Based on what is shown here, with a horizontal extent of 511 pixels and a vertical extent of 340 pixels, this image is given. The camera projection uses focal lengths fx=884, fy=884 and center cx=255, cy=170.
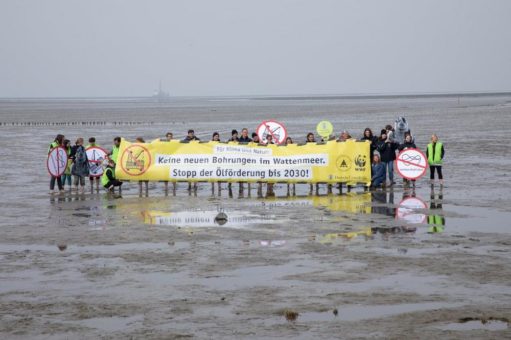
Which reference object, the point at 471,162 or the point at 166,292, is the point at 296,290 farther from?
the point at 471,162

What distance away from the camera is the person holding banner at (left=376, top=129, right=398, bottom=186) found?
87.8 feet

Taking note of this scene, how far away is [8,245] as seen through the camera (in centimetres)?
1756

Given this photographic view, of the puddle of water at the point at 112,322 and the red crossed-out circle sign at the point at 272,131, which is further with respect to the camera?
the red crossed-out circle sign at the point at 272,131

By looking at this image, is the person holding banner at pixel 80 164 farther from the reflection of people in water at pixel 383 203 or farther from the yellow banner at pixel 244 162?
the reflection of people in water at pixel 383 203

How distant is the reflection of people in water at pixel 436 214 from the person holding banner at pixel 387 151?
5.61ft

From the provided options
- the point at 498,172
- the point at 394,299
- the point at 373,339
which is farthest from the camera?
the point at 498,172

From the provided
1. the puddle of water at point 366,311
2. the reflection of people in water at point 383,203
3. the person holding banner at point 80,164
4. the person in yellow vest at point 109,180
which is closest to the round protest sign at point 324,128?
the reflection of people in water at point 383,203

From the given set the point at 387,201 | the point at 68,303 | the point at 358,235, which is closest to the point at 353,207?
the point at 387,201

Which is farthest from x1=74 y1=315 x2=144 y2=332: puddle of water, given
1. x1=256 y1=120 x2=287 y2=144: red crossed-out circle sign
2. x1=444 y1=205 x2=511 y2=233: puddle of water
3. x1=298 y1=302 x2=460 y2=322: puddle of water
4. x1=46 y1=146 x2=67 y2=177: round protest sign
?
x1=256 y1=120 x2=287 y2=144: red crossed-out circle sign

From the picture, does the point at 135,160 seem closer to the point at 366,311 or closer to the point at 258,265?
the point at 258,265

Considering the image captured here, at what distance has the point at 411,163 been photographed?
2672 cm

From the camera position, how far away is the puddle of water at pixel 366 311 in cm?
1177

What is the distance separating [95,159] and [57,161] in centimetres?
125

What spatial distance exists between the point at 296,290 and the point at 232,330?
2.24 m
